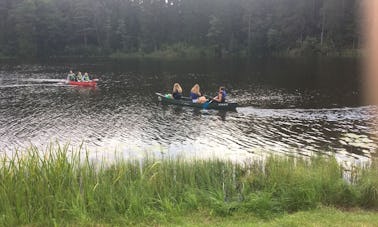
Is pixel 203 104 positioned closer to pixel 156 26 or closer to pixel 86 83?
pixel 86 83

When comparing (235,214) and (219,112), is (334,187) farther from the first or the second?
(219,112)

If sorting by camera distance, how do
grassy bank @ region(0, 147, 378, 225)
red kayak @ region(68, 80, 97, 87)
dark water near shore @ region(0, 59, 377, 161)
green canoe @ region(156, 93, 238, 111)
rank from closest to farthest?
grassy bank @ region(0, 147, 378, 225) → dark water near shore @ region(0, 59, 377, 161) → green canoe @ region(156, 93, 238, 111) → red kayak @ region(68, 80, 97, 87)

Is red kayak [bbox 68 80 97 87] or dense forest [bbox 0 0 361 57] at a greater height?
dense forest [bbox 0 0 361 57]

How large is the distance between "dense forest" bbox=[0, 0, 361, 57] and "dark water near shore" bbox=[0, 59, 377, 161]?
135 feet

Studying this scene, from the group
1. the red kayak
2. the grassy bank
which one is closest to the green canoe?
the red kayak

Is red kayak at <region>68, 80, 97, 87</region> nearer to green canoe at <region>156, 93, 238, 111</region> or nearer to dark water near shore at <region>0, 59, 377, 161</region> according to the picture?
dark water near shore at <region>0, 59, 377, 161</region>

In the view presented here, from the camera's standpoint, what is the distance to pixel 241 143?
20656 millimetres

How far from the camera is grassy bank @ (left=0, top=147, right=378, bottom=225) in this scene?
914 cm

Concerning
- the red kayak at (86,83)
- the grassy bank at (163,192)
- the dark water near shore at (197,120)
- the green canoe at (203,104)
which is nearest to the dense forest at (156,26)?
the dark water near shore at (197,120)

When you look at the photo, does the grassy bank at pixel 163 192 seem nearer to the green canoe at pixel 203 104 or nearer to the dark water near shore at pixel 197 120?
the dark water near shore at pixel 197 120

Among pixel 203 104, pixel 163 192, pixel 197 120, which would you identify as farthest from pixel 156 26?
pixel 163 192

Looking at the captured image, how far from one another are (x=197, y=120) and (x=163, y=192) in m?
16.4

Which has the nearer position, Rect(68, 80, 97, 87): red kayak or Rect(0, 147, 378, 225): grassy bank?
Rect(0, 147, 378, 225): grassy bank

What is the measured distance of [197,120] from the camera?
88.3 feet
